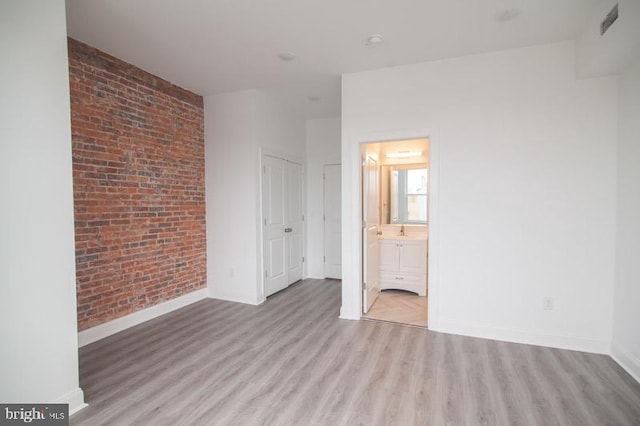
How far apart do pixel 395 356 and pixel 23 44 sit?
3.45 m

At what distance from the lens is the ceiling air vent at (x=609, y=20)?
2.14 meters

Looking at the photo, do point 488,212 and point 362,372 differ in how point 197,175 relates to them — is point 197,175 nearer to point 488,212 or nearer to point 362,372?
point 362,372

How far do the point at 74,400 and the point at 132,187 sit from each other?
2.12 m

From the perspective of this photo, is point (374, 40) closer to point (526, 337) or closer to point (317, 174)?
point (317, 174)

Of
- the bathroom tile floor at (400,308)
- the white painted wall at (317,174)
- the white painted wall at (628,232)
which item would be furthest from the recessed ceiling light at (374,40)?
the bathroom tile floor at (400,308)

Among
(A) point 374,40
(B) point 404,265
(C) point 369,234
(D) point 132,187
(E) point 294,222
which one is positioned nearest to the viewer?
(A) point 374,40

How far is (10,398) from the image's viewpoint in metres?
1.75

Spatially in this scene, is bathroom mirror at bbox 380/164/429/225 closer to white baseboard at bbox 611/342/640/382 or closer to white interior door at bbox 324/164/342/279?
white interior door at bbox 324/164/342/279

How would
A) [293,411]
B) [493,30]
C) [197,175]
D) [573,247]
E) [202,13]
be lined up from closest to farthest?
1. [293,411]
2. [202,13]
3. [493,30]
4. [573,247]
5. [197,175]

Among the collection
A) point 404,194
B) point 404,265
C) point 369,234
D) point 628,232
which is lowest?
point 404,265

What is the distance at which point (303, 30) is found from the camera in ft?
8.82

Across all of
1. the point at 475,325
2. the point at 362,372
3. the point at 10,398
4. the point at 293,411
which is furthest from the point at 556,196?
the point at 10,398

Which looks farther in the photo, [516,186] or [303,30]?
[516,186]
